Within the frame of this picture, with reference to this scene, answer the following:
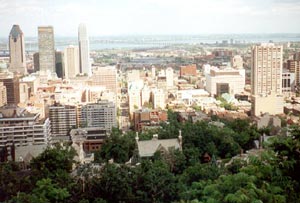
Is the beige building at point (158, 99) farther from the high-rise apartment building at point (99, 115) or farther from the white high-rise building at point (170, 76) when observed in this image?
the white high-rise building at point (170, 76)

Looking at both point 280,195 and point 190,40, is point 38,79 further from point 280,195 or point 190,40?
point 280,195

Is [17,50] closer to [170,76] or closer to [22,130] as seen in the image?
[22,130]

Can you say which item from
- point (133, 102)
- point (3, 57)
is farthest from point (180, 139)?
point (3, 57)

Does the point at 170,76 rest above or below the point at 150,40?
below

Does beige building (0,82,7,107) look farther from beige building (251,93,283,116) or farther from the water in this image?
beige building (251,93,283,116)

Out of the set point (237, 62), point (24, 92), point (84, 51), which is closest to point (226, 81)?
point (237, 62)

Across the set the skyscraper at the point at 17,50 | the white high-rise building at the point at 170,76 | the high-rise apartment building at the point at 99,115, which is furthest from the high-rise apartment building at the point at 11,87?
the white high-rise building at the point at 170,76
